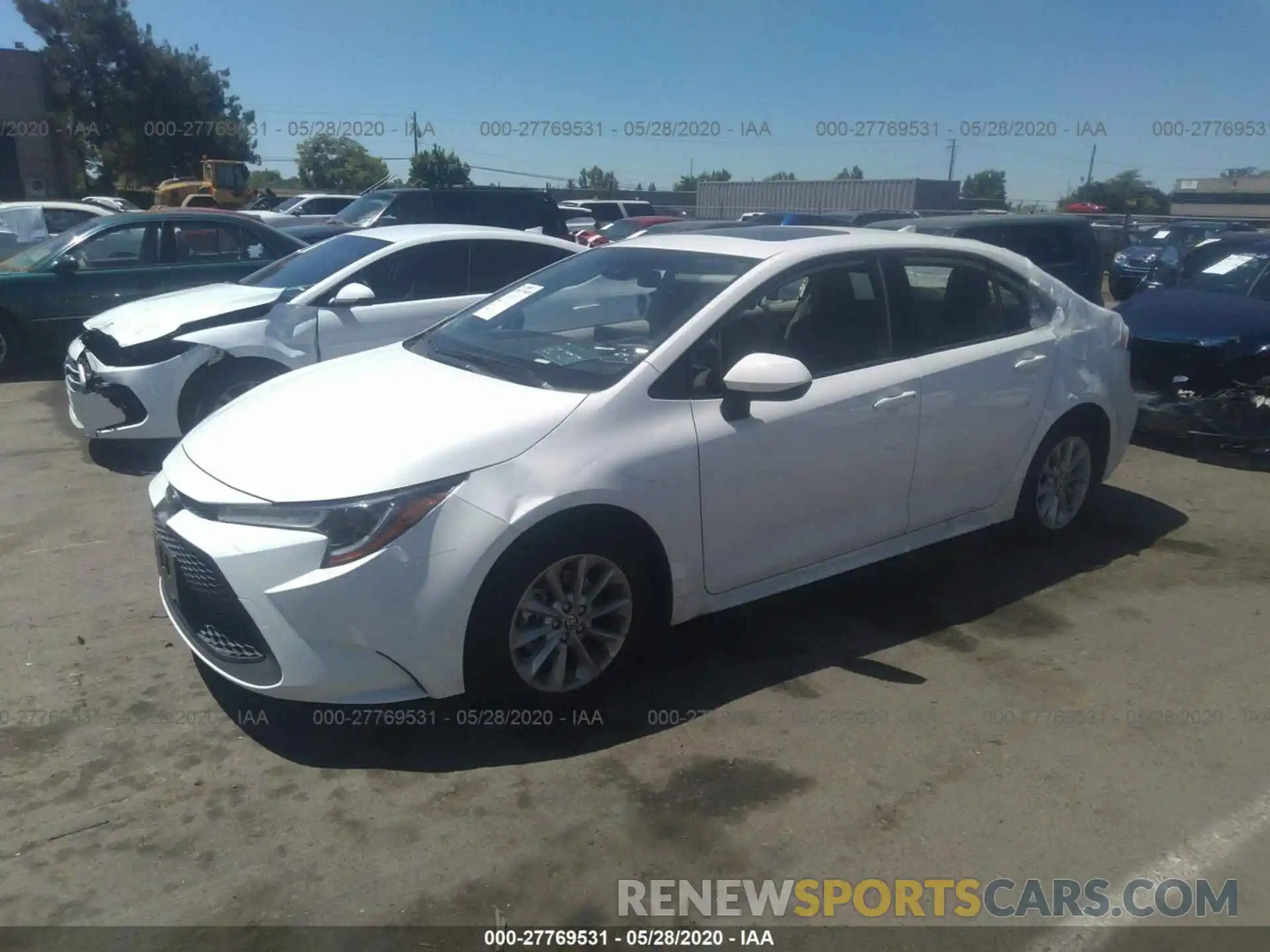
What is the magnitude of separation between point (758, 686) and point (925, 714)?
2.11 feet

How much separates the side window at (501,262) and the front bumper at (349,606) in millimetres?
4554

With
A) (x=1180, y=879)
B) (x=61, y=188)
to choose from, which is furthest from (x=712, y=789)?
(x=61, y=188)

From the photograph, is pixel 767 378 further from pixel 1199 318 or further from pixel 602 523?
pixel 1199 318

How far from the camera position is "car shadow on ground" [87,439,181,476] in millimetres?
6808

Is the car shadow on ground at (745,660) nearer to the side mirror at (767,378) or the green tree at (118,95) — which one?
the side mirror at (767,378)

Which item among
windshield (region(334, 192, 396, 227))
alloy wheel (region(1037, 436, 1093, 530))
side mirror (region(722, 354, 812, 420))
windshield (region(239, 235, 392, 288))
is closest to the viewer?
side mirror (region(722, 354, 812, 420))

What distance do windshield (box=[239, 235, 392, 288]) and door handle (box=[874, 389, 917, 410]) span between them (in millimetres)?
4411

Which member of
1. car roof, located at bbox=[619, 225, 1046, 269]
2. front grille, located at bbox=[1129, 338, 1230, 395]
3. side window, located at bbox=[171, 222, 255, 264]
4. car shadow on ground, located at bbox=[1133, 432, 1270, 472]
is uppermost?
car roof, located at bbox=[619, 225, 1046, 269]

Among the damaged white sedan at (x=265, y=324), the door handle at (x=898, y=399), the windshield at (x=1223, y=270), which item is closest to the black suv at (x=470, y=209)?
the damaged white sedan at (x=265, y=324)

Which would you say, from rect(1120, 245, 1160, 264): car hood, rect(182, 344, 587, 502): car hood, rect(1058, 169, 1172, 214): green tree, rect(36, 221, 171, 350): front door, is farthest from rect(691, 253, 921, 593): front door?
rect(1058, 169, 1172, 214): green tree

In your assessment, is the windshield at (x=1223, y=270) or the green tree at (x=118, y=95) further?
the green tree at (x=118, y=95)

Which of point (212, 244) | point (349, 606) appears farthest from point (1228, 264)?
point (212, 244)

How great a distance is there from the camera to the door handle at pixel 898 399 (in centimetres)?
430

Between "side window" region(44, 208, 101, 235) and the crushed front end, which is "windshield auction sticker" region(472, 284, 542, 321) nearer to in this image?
the crushed front end
